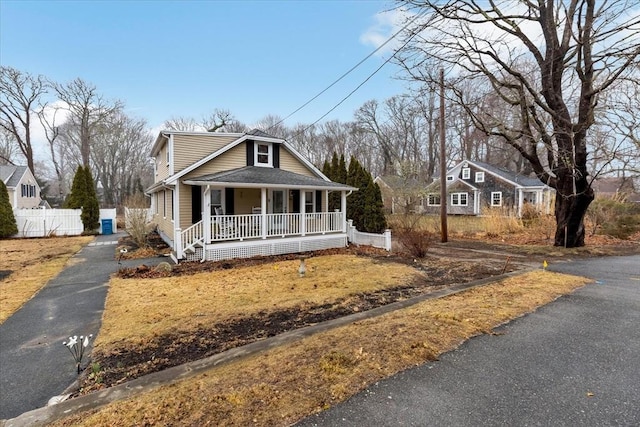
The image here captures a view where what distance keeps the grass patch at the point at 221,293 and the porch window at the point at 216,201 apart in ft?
13.6

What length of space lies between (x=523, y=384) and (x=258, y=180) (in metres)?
9.77

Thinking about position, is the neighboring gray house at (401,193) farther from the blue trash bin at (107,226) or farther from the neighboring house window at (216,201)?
the blue trash bin at (107,226)

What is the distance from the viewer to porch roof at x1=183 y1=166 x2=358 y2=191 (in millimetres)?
10578

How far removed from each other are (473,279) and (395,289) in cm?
223

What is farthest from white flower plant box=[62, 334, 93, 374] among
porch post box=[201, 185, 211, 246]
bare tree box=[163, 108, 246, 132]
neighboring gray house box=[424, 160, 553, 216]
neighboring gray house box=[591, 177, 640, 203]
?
bare tree box=[163, 108, 246, 132]

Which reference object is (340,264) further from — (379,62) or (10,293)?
(10,293)

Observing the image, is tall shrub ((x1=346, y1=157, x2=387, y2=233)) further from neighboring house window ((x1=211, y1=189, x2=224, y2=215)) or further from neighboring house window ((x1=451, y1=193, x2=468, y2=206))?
neighboring house window ((x1=451, y1=193, x2=468, y2=206))

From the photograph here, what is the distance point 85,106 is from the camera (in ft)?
107

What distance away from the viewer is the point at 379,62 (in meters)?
11.0

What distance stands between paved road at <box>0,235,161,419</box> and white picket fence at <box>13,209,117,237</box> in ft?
36.5

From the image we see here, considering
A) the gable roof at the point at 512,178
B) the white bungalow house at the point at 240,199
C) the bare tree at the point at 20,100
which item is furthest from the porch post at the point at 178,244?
the bare tree at the point at 20,100

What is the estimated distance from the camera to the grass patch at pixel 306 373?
102 inches

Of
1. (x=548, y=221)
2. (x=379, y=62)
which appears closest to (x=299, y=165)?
(x=379, y=62)

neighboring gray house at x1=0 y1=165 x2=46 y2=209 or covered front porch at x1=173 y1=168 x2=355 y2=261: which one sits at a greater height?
neighboring gray house at x1=0 y1=165 x2=46 y2=209
